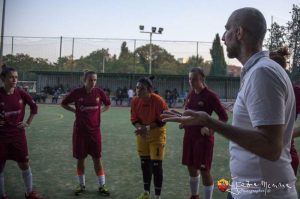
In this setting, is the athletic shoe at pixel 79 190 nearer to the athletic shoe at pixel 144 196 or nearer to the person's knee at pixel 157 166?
the athletic shoe at pixel 144 196

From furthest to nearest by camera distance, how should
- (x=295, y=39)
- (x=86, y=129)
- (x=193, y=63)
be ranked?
(x=193, y=63), (x=295, y=39), (x=86, y=129)

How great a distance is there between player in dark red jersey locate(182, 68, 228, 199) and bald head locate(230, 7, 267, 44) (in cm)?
339

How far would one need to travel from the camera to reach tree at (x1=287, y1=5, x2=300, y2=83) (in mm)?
26938

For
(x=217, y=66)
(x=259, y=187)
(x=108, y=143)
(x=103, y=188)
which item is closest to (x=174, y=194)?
(x=103, y=188)

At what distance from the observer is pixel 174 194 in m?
6.03

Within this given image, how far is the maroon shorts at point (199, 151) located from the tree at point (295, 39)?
2285 centimetres

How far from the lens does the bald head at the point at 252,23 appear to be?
6.36 feet

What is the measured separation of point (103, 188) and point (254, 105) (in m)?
4.70

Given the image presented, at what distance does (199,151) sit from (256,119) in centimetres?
374

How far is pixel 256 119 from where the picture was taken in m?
1.73

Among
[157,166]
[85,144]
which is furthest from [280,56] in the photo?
[85,144]

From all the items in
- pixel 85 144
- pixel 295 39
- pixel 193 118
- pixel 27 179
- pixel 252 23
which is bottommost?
pixel 27 179

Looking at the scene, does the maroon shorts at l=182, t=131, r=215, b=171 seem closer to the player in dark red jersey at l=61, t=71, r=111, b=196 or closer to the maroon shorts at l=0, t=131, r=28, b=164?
Result: the player in dark red jersey at l=61, t=71, r=111, b=196

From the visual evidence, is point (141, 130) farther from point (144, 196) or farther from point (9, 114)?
point (9, 114)
